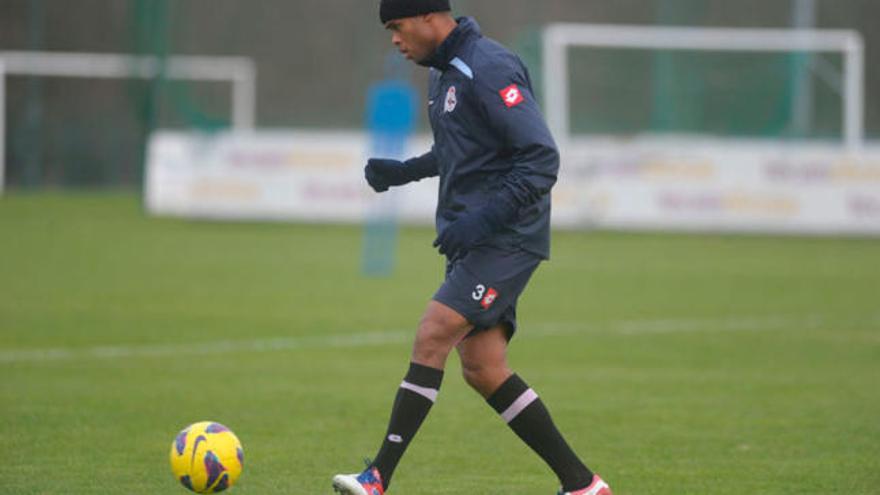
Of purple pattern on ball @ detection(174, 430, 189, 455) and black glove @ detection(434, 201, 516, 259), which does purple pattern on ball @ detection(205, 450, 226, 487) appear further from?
black glove @ detection(434, 201, 516, 259)

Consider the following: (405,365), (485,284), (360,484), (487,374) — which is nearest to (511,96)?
(485,284)

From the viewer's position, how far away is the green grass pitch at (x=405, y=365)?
8453 mm

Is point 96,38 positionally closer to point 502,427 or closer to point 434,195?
point 434,195

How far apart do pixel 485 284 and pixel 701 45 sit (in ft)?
79.5

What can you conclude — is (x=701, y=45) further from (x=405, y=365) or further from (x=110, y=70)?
(x=405, y=365)

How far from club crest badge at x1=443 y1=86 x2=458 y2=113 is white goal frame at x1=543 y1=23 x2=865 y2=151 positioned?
67.3 ft

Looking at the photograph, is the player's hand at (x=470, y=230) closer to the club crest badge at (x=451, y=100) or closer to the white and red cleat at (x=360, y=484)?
the club crest badge at (x=451, y=100)

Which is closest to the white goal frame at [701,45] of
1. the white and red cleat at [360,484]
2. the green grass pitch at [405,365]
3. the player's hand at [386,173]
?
the green grass pitch at [405,365]

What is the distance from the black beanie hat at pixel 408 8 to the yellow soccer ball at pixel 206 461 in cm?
193

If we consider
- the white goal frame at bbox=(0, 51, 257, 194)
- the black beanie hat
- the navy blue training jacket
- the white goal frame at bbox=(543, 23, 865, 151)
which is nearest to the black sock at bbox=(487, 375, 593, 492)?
the navy blue training jacket

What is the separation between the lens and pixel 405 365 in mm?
12641

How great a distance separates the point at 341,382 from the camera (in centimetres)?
1171

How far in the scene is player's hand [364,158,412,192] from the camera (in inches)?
309

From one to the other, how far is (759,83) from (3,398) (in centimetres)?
2159
